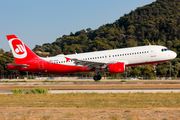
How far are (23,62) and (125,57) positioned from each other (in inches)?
649

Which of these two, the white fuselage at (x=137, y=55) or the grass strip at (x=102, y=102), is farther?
→ the white fuselage at (x=137, y=55)

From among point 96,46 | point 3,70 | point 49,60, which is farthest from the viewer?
point 96,46

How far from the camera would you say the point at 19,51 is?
4166 centimetres

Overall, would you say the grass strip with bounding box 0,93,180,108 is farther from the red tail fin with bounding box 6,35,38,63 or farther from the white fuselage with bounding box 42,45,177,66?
the red tail fin with bounding box 6,35,38,63

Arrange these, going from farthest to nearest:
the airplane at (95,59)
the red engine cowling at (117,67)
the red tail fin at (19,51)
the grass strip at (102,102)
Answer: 1. the red tail fin at (19,51)
2. the airplane at (95,59)
3. the red engine cowling at (117,67)
4. the grass strip at (102,102)

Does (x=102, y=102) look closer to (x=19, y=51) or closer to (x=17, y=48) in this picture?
(x=19, y=51)

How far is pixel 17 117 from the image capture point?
13484mm

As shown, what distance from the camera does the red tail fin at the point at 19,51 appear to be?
41500mm

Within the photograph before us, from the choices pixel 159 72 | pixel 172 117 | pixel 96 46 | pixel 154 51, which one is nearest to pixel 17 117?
pixel 172 117

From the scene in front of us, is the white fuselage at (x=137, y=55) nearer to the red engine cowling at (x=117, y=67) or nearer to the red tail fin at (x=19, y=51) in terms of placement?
the red engine cowling at (x=117, y=67)

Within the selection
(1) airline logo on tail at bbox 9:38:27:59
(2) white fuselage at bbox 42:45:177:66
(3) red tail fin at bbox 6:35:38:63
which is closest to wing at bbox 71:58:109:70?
(2) white fuselage at bbox 42:45:177:66

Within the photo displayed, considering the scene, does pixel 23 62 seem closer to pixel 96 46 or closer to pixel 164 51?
pixel 164 51

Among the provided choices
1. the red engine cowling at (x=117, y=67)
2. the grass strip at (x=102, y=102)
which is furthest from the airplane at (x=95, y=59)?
the grass strip at (x=102, y=102)

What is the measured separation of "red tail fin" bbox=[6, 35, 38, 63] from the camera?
41.5 meters
